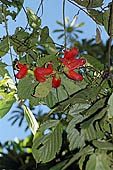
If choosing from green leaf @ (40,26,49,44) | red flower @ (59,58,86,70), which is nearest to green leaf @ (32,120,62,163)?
red flower @ (59,58,86,70)

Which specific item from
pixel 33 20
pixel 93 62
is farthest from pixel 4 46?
pixel 93 62

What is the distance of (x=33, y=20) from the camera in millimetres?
889

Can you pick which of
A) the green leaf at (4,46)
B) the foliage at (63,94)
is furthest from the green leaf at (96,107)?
the green leaf at (4,46)

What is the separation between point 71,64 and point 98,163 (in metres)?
0.20

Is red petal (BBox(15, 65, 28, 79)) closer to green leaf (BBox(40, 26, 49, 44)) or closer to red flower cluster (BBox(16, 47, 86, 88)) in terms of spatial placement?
red flower cluster (BBox(16, 47, 86, 88))

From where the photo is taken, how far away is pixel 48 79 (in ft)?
2.25

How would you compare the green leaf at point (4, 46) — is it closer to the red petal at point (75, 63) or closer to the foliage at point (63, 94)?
the foliage at point (63, 94)

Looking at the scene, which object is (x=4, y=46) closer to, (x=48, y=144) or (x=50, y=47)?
(x=50, y=47)

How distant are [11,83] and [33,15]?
178 mm

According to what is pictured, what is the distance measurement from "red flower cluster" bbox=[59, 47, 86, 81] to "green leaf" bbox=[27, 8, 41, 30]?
7.9 inches

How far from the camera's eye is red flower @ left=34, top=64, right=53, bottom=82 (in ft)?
2.21

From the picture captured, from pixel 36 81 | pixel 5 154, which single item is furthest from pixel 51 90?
pixel 5 154

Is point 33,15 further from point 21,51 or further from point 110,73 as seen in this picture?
point 110,73

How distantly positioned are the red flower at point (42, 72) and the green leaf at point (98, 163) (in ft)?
0.56
